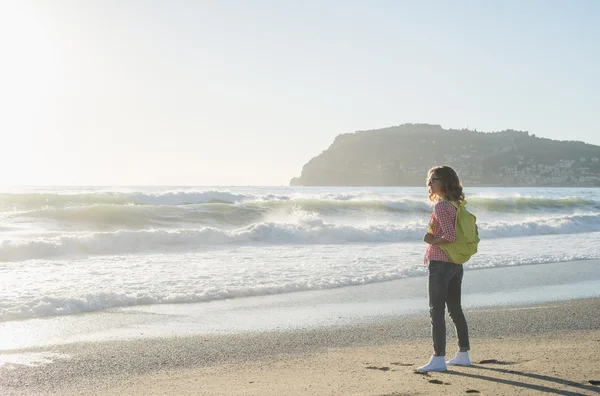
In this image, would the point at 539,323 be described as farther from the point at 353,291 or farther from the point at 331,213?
the point at 331,213

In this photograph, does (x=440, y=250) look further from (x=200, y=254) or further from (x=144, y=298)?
(x=200, y=254)

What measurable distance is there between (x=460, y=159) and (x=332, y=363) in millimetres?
102872

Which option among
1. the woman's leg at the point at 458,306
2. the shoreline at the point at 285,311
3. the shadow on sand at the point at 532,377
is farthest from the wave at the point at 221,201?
Result: the shadow on sand at the point at 532,377

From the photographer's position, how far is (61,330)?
7199 mm

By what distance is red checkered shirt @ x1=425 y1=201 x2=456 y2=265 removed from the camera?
502 centimetres

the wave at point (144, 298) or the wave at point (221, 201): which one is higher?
the wave at point (221, 201)

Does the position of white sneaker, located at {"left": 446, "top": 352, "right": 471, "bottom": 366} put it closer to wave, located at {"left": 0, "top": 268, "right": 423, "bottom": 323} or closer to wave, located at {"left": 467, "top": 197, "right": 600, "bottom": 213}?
wave, located at {"left": 0, "top": 268, "right": 423, "bottom": 323}

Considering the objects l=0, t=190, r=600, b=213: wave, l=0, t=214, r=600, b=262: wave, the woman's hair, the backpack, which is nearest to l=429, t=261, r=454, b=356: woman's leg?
the backpack

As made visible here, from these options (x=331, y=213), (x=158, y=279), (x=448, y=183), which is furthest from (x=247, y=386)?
(x=331, y=213)

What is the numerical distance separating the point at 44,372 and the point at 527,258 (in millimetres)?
11890

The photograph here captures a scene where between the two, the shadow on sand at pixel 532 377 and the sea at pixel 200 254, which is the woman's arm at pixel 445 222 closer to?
the shadow on sand at pixel 532 377

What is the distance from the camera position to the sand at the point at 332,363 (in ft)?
15.0

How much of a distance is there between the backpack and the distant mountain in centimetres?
9150

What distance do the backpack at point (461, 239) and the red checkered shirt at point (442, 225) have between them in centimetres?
4
